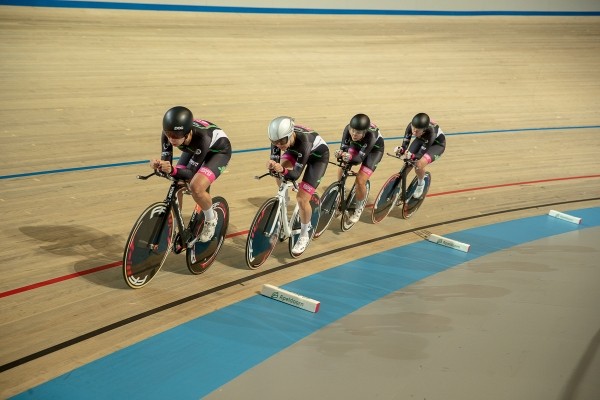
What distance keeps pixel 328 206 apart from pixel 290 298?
4.46 ft

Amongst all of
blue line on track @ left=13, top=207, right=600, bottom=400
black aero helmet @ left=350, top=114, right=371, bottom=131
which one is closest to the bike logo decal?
blue line on track @ left=13, top=207, right=600, bottom=400

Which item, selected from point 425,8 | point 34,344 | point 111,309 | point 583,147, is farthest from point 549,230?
point 425,8

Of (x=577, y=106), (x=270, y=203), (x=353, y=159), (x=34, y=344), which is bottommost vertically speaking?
(x=34, y=344)

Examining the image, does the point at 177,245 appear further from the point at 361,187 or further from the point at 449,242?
the point at 449,242

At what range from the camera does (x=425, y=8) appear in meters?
13.7

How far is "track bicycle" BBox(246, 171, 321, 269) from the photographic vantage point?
471 cm

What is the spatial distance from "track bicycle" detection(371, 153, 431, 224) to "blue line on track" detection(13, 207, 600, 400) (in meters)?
0.52

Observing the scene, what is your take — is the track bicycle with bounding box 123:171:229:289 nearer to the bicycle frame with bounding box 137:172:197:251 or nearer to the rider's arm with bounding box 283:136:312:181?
the bicycle frame with bounding box 137:172:197:251

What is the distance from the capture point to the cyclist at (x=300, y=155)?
14.6 ft

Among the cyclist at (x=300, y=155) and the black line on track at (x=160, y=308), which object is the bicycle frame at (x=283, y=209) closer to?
the cyclist at (x=300, y=155)

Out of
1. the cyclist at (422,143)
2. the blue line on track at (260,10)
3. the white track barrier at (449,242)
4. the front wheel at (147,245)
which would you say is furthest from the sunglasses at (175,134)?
the blue line on track at (260,10)

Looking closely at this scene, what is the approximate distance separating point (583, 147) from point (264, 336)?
24.6 feet

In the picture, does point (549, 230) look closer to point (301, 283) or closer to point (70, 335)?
point (301, 283)

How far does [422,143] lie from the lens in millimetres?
6238
